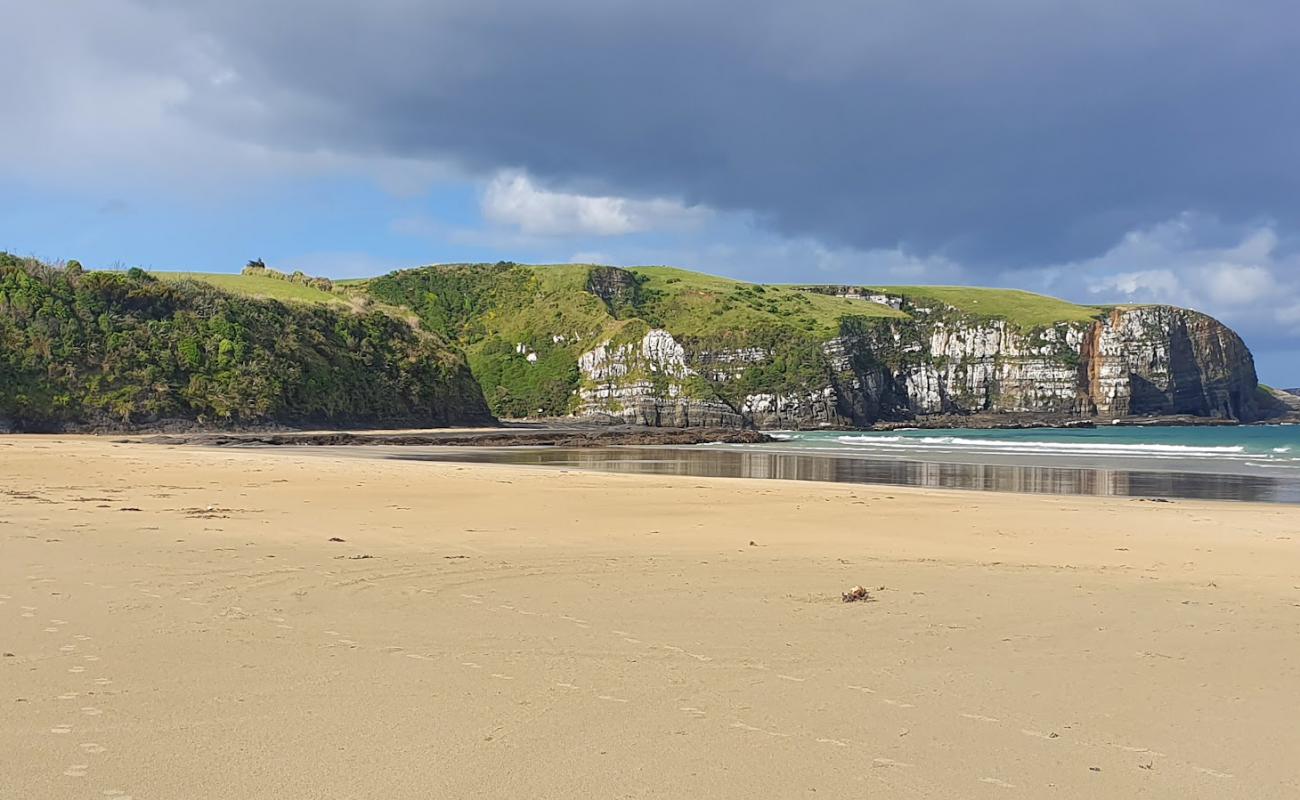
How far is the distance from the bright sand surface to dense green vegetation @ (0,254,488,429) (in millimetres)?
44397

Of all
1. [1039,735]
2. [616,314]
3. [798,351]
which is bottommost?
[1039,735]

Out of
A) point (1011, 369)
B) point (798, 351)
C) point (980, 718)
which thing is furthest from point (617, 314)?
point (980, 718)

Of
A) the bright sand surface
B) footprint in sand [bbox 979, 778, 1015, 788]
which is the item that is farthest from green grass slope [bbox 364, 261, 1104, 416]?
footprint in sand [bbox 979, 778, 1015, 788]

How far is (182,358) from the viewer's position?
5612cm

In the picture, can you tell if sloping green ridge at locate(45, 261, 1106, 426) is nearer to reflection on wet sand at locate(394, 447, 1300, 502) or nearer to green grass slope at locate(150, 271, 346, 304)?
green grass slope at locate(150, 271, 346, 304)

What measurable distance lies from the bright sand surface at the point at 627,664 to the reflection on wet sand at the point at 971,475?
1226 cm

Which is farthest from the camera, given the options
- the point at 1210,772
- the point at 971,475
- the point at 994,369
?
the point at 994,369

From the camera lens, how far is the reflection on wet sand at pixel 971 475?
949 inches

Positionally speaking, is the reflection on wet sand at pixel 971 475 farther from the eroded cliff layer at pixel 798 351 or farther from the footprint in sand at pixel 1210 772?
the eroded cliff layer at pixel 798 351

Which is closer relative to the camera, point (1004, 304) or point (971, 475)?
point (971, 475)

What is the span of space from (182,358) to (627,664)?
58634mm

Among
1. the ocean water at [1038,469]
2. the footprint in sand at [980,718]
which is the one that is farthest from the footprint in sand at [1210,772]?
the ocean water at [1038,469]

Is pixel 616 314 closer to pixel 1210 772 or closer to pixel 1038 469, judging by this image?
pixel 1038 469

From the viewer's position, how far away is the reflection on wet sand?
24094 mm
